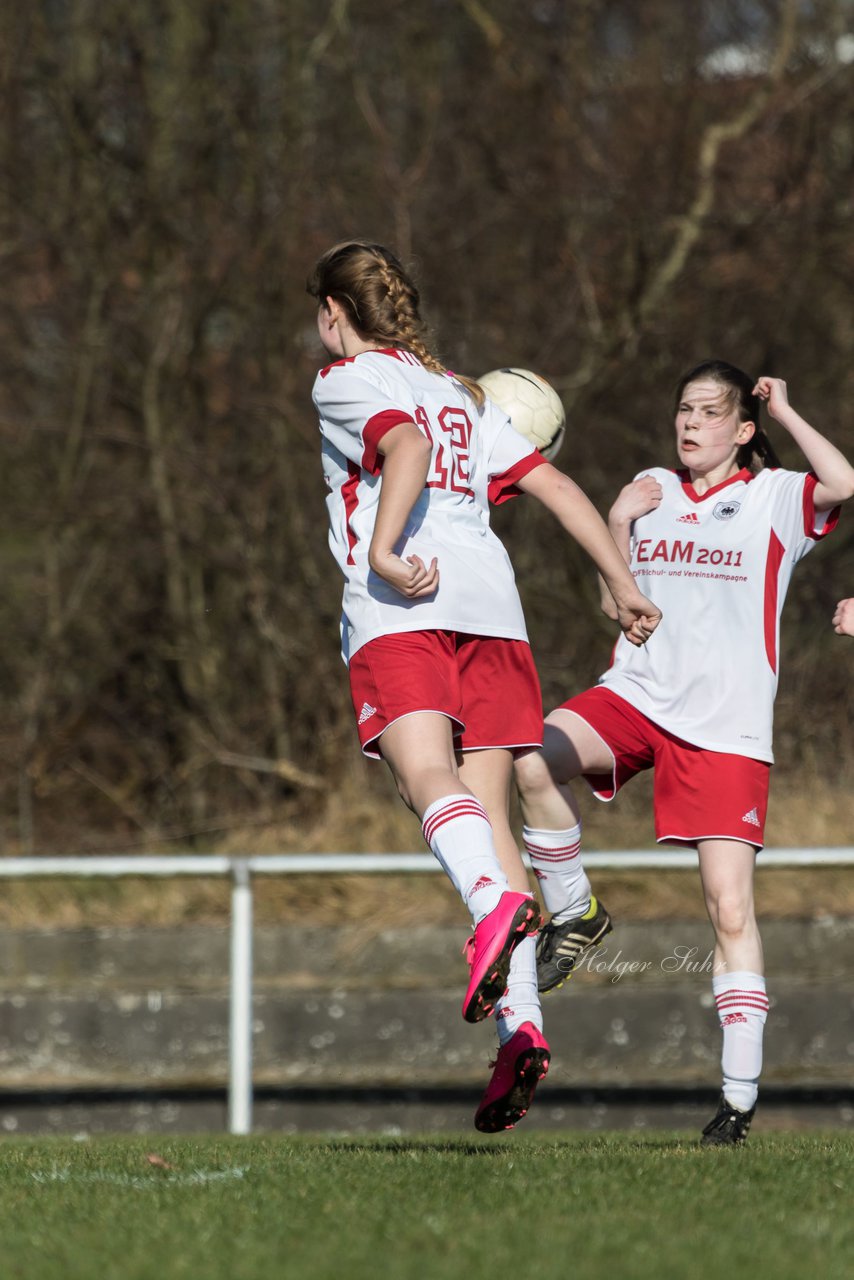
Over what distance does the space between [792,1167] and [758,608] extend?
1.68 metres

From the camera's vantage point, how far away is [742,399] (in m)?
5.22

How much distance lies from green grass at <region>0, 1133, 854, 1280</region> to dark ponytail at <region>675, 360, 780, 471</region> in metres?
2.04

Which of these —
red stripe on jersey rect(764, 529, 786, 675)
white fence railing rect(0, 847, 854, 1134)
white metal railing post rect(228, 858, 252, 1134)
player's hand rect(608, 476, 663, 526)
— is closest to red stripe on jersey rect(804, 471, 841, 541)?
red stripe on jersey rect(764, 529, 786, 675)

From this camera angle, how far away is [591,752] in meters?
5.04

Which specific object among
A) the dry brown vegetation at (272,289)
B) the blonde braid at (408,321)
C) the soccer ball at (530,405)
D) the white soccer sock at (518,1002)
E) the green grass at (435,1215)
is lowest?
the green grass at (435,1215)

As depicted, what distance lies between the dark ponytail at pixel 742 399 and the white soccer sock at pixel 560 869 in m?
1.27

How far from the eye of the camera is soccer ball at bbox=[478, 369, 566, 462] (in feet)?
17.1

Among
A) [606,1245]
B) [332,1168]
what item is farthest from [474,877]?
[606,1245]

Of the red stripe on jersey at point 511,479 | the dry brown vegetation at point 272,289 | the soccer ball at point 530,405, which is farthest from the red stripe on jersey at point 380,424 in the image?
the dry brown vegetation at point 272,289

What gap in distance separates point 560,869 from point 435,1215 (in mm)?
1809

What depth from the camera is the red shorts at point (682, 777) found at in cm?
491

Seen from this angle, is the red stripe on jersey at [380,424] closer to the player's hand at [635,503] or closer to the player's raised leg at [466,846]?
the player's raised leg at [466,846]

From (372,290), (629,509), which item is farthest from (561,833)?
(372,290)

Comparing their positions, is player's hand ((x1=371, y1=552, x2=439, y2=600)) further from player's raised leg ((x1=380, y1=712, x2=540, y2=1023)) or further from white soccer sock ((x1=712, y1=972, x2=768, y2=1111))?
white soccer sock ((x1=712, y1=972, x2=768, y2=1111))
